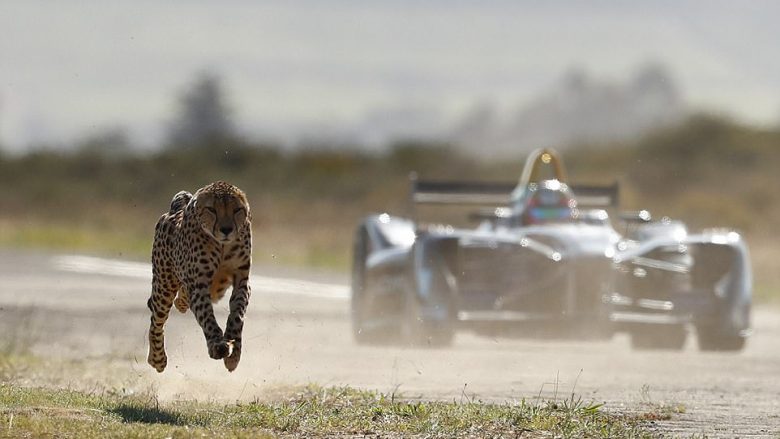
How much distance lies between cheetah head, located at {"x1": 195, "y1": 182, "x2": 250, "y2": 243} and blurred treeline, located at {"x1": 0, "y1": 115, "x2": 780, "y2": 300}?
27748 mm

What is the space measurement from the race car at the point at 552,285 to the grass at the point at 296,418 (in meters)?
4.84

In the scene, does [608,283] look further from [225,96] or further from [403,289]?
[225,96]

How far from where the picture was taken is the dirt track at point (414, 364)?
43.0 ft

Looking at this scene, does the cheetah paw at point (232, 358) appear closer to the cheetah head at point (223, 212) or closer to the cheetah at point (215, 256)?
the cheetah at point (215, 256)

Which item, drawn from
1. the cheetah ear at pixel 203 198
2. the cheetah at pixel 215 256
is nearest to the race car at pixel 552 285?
the cheetah at pixel 215 256

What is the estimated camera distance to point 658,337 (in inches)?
737

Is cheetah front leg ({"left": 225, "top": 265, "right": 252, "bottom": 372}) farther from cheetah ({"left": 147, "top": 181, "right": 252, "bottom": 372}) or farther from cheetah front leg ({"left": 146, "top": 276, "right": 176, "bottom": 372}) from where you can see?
cheetah front leg ({"left": 146, "top": 276, "right": 176, "bottom": 372})

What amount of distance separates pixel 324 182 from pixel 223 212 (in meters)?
53.3

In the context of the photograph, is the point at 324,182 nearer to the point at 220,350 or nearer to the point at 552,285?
the point at 552,285

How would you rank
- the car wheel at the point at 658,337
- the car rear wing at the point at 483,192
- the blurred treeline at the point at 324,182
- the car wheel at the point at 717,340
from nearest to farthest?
the car wheel at the point at 658,337
the car wheel at the point at 717,340
the car rear wing at the point at 483,192
the blurred treeline at the point at 324,182

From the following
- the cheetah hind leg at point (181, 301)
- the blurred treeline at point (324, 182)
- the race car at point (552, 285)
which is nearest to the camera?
the cheetah hind leg at point (181, 301)

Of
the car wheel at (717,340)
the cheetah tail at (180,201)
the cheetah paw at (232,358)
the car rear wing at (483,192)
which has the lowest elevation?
the cheetah paw at (232,358)

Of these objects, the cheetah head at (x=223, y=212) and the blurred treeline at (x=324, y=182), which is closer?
the cheetah head at (x=223, y=212)

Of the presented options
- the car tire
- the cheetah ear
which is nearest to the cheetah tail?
the cheetah ear
